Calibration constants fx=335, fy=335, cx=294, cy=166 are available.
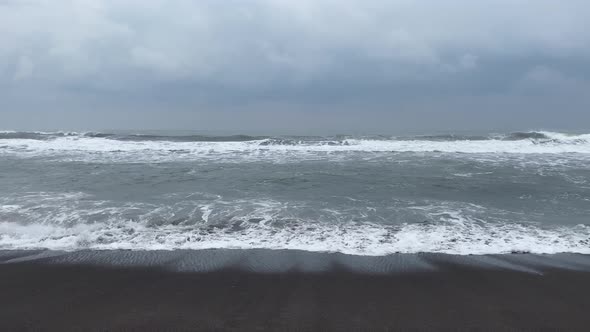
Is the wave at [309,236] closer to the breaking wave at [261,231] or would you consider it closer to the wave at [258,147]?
the breaking wave at [261,231]

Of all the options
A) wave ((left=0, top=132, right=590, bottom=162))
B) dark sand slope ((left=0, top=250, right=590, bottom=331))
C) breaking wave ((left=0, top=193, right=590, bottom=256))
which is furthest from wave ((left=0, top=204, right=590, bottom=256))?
wave ((left=0, top=132, right=590, bottom=162))

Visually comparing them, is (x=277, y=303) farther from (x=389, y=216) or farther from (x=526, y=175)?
(x=526, y=175)

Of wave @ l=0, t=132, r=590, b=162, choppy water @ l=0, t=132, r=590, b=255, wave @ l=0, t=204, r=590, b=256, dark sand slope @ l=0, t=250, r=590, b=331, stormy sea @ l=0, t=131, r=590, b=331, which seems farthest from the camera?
wave @ l=0, t=132, r=590, b=162

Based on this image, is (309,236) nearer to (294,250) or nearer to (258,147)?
(294,250)

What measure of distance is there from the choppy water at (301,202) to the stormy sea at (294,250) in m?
0.06

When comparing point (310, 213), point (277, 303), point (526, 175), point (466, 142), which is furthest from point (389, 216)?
point (466, 142)

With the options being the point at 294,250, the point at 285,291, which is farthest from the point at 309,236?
the point at 285,291

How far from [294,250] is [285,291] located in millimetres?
1432

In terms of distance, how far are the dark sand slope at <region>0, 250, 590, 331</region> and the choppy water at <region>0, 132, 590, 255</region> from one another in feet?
1.91

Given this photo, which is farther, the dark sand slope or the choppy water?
the choppy water

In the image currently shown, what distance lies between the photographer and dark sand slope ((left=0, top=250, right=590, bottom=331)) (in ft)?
12.9

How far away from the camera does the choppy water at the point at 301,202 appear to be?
21.4ft

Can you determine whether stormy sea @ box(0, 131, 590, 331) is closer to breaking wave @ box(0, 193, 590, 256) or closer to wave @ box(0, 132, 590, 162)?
breaking wave @ box(0, 193, 590, 256)

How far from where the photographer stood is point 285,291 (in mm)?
4664
